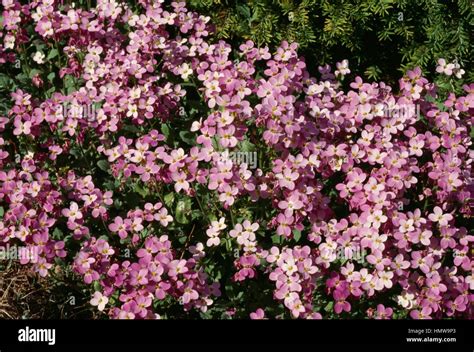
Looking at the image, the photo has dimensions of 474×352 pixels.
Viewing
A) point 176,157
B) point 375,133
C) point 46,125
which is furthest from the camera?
point 46,125

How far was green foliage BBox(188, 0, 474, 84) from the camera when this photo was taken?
4.64 meters

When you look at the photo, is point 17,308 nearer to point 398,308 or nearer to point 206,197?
point 206,197

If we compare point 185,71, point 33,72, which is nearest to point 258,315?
point 185,71

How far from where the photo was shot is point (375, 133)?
12.9 ft

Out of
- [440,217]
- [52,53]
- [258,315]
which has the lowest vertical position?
[258,315]

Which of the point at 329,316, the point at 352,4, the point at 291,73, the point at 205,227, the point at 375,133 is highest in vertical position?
the point at 352,4

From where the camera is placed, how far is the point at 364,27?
470 cm

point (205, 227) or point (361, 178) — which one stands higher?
point (361, 178)

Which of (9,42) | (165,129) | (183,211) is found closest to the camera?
(183,211)

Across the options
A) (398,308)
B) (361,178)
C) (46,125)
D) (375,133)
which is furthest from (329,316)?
(46,125)

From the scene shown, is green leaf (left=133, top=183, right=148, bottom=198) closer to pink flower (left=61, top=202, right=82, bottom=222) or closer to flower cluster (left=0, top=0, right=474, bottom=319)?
flower cluster (left=0, top=0, right=474, bottom=319)

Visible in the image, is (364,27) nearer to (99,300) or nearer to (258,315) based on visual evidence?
(258,315)

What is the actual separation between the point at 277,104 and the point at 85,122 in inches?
44.7

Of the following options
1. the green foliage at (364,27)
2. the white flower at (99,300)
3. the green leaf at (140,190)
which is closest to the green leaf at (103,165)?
the green leaf at (140,190)
